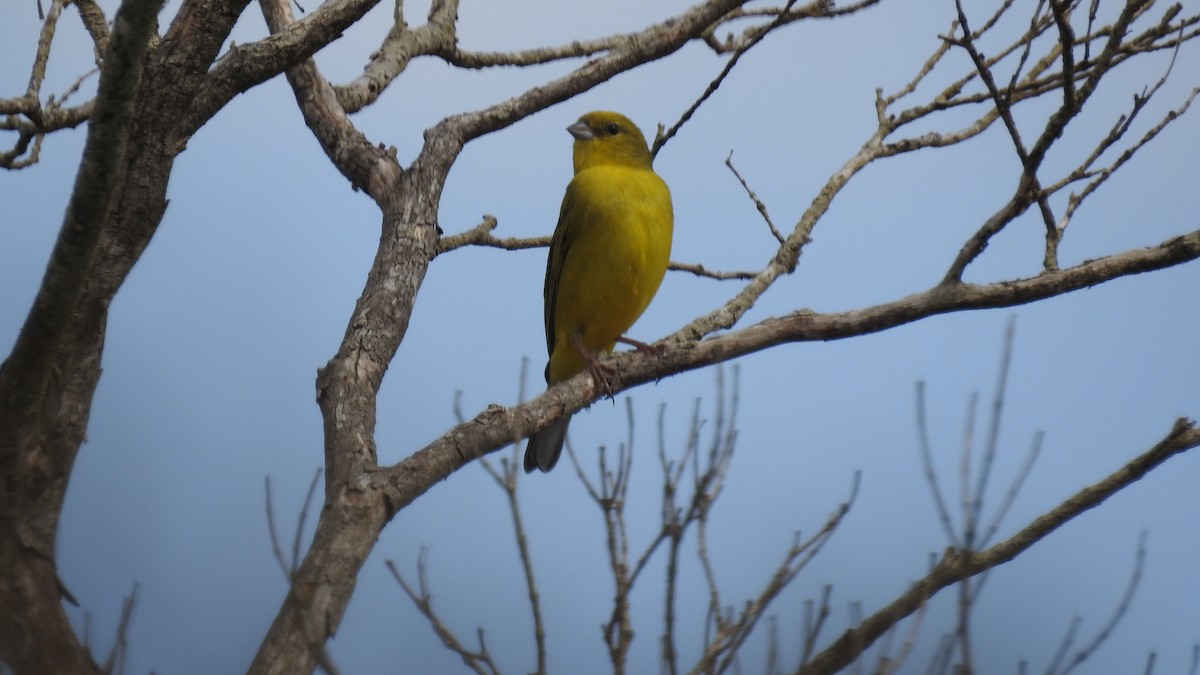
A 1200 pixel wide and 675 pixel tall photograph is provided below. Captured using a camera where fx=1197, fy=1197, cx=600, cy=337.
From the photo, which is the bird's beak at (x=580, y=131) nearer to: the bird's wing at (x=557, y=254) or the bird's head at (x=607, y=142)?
the bird's head at (x=607, y=142)

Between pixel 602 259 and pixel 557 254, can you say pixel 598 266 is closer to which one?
pixel 602 259

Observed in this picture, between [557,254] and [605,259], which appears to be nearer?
[605,259]

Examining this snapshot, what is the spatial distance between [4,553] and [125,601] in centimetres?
65

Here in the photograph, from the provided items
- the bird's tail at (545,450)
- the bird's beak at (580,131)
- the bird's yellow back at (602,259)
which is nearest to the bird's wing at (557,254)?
the bird's yellow back at (602,259)

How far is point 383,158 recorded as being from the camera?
4719 millimetres

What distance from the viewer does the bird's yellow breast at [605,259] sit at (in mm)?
5309

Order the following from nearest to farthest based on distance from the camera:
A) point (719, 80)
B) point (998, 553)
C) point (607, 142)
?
1. point (998, 553)
2. point (719, 80)
3. point (607, 142)

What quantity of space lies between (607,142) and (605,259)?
3.37ft

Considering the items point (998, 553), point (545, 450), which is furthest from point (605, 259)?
point (998, 553)

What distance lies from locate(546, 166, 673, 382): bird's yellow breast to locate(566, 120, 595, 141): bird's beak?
0.59 meters

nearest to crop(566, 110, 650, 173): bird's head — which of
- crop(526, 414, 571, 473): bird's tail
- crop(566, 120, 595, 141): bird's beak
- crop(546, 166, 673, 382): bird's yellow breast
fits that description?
crop(566, 120, 595, 141): bird's beak

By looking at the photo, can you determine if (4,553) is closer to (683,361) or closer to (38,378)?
(38,378)

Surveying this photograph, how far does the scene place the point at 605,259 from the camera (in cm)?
532

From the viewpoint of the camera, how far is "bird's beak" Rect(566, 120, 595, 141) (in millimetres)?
6172
